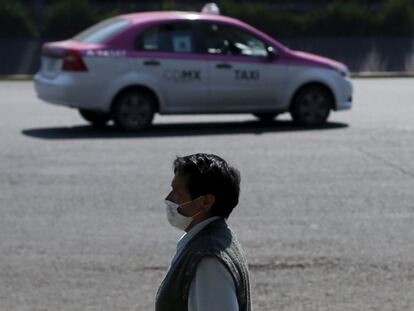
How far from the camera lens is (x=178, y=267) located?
341cm

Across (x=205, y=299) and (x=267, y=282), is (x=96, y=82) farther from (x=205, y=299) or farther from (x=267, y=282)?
(x=205, y=299)

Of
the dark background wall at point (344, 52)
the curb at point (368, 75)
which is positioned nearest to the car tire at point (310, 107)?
the curb at point (368, 75)

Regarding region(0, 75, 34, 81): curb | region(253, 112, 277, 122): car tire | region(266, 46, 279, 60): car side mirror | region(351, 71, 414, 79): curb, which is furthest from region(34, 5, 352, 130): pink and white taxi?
region(351, 71, 414, 79): curb

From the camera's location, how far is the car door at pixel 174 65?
55.0ft

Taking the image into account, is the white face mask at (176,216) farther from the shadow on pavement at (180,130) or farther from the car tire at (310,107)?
the car tire at (310,107)

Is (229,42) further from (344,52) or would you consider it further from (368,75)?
(344,52)

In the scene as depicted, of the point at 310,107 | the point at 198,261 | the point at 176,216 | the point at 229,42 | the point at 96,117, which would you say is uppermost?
the point at 176,216

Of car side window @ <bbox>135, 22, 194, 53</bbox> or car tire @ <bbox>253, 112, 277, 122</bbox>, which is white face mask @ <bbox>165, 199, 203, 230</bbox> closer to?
car side window @ <bbox>135, 22, 194, 53</bbox>

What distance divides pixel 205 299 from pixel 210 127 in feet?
47.2

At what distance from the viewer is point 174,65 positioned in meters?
16.9

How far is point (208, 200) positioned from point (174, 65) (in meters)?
A: 13.6

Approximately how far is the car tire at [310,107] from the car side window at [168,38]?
1.80 metres

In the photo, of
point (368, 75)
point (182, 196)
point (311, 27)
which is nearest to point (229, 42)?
point (182, 196)

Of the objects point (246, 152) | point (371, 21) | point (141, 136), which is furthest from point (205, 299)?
point (371, 21)
